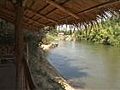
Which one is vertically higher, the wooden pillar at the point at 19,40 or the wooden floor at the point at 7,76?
the wooden pillar at the point at 19,40

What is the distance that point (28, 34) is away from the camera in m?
11.4

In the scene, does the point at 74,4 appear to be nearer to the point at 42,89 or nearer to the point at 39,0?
the point at 39,0

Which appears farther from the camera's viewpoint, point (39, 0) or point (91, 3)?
point (39, 0)

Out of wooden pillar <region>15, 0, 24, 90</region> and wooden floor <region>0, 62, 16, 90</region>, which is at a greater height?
wooden pillar <region>15, 0, 24, 90</region>

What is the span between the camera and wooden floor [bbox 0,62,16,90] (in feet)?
20.3

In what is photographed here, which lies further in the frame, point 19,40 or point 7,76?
point 7,76

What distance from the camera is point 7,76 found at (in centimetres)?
713

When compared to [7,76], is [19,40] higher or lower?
higher

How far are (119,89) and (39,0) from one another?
9.93 meters

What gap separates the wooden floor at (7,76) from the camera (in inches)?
243

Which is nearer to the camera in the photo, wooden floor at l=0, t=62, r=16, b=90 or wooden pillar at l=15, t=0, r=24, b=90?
wooden pillar at l=15, t=0, r=24, b=90

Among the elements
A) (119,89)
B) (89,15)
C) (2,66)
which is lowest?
(119,89)

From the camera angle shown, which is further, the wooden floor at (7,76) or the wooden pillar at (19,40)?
the wooden floor at (7,76)

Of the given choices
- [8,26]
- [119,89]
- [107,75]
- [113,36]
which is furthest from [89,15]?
[113,36]
